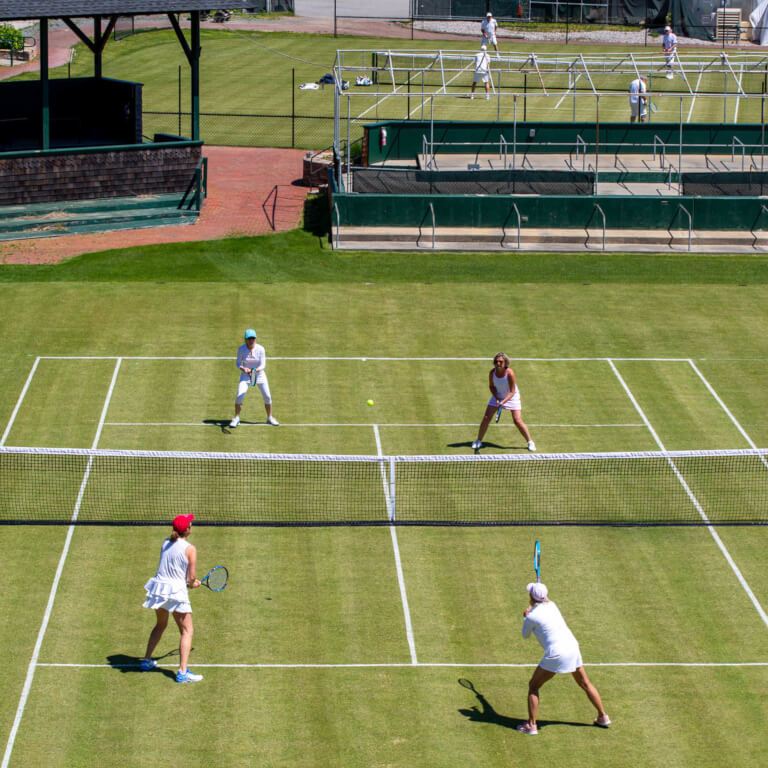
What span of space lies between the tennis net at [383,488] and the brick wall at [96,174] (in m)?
14.4

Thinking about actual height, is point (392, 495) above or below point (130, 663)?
above

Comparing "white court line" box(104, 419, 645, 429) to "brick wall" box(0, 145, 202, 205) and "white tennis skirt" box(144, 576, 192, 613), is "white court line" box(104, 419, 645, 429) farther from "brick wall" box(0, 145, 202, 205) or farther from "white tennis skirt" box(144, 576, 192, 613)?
"brick wall" box(0, 145, 202, 205)

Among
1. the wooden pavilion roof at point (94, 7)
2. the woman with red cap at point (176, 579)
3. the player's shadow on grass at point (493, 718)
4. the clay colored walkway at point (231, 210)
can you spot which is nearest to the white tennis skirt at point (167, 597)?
the woman with red cap at point (176, 579)

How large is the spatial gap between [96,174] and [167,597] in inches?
889

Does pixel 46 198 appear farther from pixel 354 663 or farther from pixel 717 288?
pixel 354 663

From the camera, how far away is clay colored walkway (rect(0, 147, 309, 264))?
33.0 m

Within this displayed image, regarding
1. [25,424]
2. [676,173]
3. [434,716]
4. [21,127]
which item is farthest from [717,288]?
[21,127]

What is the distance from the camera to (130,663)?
14.9 m

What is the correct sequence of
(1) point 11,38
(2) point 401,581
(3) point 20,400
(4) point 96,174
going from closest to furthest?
(2) point 401,581
(3) point 20,400
(4) point 96,174
(1) point 11,38

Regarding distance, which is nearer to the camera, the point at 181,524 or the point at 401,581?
the point at 181,524

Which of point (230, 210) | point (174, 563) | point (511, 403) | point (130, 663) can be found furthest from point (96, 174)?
point (174, 563)

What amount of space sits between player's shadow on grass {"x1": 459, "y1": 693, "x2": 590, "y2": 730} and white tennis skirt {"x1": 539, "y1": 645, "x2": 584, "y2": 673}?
104 centimetres

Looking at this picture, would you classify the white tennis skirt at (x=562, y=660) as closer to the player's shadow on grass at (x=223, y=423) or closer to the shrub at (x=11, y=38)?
the player's shadow on grass at (x=223, y=423)

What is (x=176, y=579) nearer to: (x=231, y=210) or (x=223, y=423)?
(x=223, y=423)
